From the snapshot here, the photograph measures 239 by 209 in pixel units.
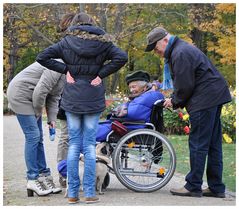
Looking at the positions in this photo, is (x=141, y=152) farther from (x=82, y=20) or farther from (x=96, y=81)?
(x=82, y=20)

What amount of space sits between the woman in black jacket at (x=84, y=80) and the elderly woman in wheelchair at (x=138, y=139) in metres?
0.72

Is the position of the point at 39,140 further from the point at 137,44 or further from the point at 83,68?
the point at 137,44

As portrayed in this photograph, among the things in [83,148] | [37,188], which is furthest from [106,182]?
[83,148]

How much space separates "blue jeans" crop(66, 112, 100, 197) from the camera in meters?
5.58

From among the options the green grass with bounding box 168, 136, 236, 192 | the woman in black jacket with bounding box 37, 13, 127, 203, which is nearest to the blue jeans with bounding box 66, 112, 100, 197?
the woman in black jacket with bounding box 37, 13, 127, 203

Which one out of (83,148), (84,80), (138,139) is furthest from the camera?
(138,139)

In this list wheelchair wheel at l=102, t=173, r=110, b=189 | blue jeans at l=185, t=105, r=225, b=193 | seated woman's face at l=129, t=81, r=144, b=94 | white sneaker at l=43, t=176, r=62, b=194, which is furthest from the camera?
seated woman's face at l=129, t=81, r=144, b=94

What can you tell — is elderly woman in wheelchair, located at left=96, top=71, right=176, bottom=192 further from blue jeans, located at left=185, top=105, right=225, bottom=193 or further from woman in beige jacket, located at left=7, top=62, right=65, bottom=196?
woman in beige jacket, located at left=7, top=62, right=65, bottom=196

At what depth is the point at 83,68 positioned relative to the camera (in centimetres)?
555

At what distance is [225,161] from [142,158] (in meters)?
3.06

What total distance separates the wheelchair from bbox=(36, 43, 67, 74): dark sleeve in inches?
43.1

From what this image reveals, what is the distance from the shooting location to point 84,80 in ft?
18.2

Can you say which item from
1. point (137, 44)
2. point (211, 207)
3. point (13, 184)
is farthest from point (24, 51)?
point (211, 207)

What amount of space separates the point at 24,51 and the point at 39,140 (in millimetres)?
27824
